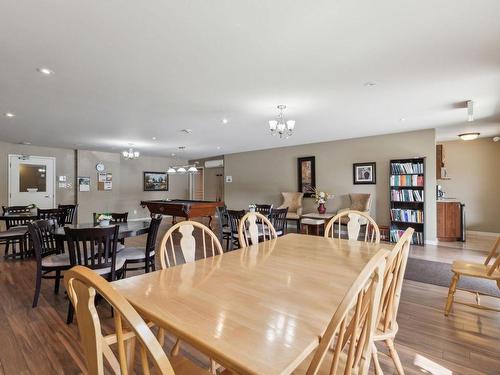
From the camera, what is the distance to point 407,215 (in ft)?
18.6

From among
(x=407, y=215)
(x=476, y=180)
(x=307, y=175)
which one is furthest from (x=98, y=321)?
(x=476, y=180)

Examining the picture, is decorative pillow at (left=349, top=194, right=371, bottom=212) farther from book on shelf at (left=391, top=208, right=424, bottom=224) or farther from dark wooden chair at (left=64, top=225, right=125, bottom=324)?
dark wooden chair at (left=64, top=225, right=125, bottom=324)

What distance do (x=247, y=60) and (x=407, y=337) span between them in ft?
9.19

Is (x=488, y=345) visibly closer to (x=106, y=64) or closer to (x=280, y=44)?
(x=280, y=44)

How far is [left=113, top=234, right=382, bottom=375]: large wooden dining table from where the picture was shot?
0.74m

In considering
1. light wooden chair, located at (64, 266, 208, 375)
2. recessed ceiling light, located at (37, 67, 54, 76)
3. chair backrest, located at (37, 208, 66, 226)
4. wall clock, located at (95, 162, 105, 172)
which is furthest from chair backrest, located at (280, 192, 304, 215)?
light wooden chair, located at (64, 266, 208, 375)

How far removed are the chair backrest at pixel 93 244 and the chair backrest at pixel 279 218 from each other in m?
2.40

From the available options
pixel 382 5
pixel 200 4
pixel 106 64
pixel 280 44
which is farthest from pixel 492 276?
pixel 106 64

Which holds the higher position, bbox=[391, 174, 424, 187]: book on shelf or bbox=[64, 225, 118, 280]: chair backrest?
bbox=[391, 174, 424, 187]: book on shelf

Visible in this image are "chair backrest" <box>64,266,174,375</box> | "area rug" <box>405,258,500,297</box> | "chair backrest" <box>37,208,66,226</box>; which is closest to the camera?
"chair backrest" <box>64,266,174,375</box>

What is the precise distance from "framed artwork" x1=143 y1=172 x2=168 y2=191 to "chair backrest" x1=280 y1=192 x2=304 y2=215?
5.32m

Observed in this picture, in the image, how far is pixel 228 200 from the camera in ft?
31.6

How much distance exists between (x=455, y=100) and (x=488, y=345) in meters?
3.15

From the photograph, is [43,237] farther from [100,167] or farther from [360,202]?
[100,167]
